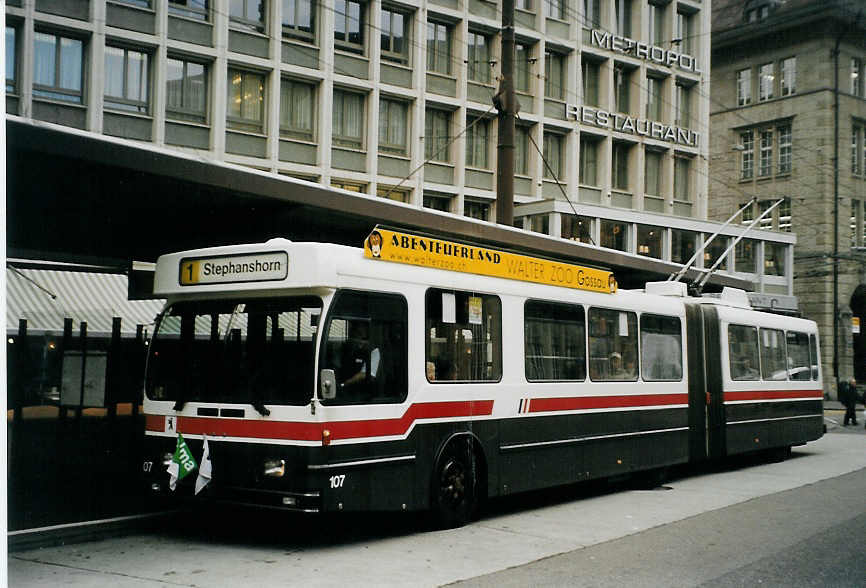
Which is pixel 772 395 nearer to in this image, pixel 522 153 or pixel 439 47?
pixel 439 47

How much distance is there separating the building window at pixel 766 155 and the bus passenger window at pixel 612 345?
44.6 m

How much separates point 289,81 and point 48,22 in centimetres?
768

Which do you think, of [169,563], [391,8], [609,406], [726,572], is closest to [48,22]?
[391,8]

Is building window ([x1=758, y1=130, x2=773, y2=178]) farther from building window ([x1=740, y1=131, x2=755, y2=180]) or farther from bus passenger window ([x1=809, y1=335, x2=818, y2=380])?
bus passenger window ([x1=809, y1=335, x2=818, y2=380])

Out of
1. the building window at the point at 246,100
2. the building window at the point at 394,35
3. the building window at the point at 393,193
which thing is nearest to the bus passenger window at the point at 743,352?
the building window at the point at 393,193

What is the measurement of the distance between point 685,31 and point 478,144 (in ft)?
47.2

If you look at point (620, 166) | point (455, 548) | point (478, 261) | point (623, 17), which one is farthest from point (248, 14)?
point (455, 548)

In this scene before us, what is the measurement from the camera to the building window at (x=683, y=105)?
4522 cm

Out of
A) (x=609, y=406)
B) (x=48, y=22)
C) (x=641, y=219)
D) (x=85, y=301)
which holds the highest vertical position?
(x=48, y=22)

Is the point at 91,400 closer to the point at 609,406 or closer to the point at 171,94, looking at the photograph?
the point at 609,406

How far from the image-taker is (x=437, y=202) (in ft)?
119

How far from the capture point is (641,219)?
39844 millimetres

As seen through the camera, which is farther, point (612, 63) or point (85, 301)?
point (612, 63)

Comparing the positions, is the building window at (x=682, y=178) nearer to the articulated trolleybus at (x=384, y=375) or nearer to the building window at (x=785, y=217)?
the building window at (x=785, y=217)
